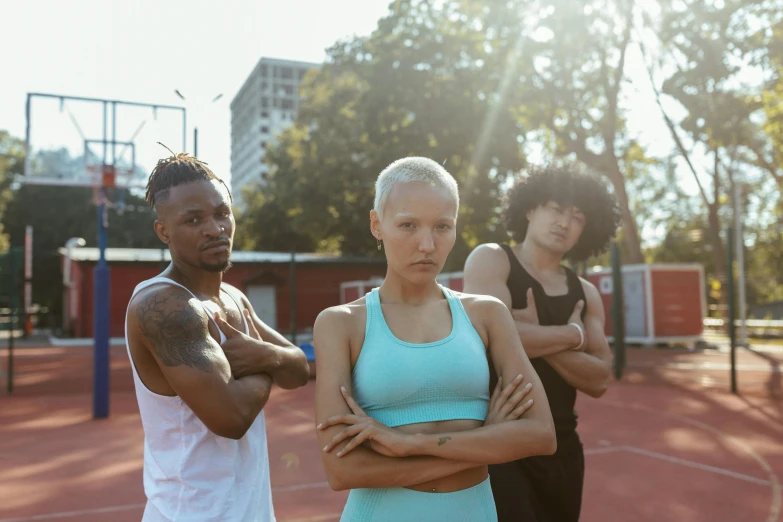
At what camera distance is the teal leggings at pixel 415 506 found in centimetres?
169

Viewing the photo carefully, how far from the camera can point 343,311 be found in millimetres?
1804

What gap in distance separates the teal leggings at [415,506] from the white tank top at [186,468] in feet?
1.45

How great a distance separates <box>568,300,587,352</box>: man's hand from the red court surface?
2811mm

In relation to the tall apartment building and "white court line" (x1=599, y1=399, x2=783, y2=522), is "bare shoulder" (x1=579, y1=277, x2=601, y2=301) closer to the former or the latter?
"white court line" (x1=599, y1=399, x2=783, y2=522)

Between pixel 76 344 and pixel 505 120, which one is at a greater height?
pixel 505 120

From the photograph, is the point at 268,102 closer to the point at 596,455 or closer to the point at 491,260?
the point at 596,455

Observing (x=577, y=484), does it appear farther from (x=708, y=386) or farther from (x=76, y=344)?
(x=76, y=344)

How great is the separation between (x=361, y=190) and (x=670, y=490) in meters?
24.8

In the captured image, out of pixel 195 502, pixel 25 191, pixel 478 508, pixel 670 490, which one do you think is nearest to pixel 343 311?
pixel 478 508

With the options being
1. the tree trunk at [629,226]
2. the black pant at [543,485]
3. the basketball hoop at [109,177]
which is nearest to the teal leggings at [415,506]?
the black pant at [543,485]

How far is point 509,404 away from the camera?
1789 millimetres

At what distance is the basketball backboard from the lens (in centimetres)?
1270

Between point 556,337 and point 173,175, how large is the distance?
1.56 m

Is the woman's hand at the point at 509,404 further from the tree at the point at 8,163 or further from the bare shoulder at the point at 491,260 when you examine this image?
the tree at the point at 8,163
